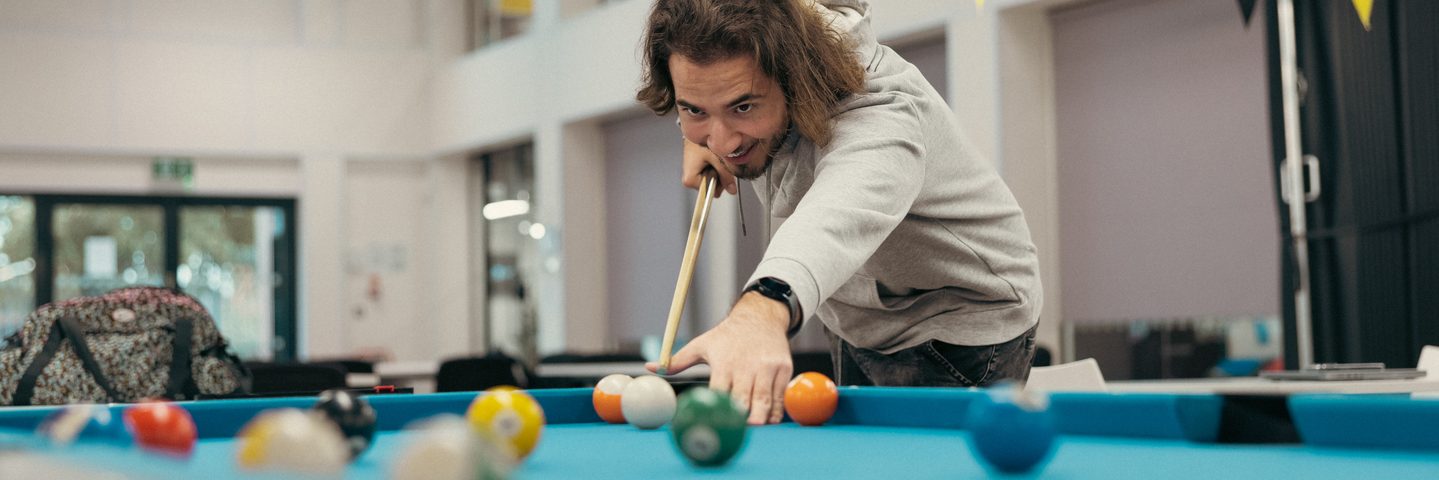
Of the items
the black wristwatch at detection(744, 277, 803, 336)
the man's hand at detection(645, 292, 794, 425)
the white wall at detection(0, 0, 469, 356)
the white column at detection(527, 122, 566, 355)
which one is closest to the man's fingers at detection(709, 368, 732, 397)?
the man's hand at detection(645, 292, 794, 425)

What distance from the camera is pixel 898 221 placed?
1812 millimetres

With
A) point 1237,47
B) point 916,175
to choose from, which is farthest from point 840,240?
point 1237,47

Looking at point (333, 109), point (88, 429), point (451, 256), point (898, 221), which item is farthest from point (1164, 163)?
point (333, 109)

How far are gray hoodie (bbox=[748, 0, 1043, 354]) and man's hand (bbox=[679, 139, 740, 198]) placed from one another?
8 centimetres

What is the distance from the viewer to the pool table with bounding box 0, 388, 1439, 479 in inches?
44.4

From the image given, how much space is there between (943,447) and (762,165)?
86 cm

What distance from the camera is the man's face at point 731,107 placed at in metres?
2.05

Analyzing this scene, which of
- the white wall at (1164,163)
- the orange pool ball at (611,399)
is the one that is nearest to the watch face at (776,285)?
the orange pool ball at (611,399)

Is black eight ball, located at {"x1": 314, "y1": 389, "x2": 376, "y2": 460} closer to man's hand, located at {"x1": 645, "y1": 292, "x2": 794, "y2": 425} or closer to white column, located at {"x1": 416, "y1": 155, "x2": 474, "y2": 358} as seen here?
man's hand, located at {"x1": 645, "y1": 292, "x2": 794, "y2": 425}

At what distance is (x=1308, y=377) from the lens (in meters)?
2.48

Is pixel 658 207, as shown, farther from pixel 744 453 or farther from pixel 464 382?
pixel 744 453

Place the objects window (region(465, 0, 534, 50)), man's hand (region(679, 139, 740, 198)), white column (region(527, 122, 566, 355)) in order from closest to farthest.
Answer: man's hand (region(679, 139, 740, 198)) < white column (region(527, 122, 566, 355)) < window (region(465, 0, 534, 50))

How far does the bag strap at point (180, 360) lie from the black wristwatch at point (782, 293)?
119 inches

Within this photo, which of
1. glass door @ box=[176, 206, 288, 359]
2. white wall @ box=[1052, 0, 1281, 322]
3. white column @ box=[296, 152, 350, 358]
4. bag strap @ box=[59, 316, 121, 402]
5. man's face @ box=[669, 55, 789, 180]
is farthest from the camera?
white column @ box=[296, 152, 350, 358]
